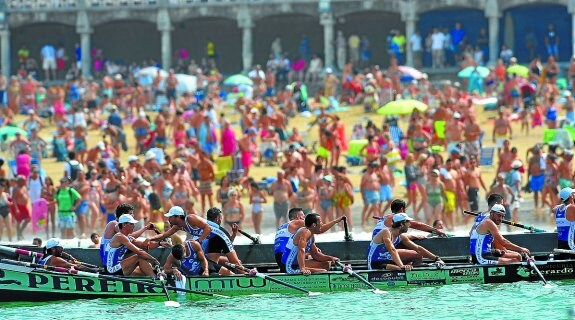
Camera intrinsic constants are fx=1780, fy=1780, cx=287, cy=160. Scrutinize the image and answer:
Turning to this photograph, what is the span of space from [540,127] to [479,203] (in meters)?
8.38

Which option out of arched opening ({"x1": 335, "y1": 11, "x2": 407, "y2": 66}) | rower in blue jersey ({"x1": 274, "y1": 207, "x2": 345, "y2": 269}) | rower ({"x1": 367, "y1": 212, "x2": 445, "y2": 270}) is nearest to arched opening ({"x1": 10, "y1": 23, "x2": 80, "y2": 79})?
arched opening ({"x1": 335, "y1": 11, "x2": 407, "y2": 66})

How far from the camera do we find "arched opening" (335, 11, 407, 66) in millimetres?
58406

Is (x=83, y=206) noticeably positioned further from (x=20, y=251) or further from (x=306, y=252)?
(x=306, y=252)

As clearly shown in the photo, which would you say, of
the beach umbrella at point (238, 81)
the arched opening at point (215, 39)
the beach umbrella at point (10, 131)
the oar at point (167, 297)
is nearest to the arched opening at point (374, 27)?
the arched opening at point (215, 39)

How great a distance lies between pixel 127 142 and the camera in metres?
45.3

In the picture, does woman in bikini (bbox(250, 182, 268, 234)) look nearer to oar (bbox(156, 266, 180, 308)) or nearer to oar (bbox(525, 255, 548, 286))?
oar (bbox(156, 266, 180, 308))

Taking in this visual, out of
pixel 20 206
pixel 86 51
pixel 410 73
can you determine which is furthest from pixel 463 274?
pixel 86 51

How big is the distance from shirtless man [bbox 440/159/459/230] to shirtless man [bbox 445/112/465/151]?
5.74m

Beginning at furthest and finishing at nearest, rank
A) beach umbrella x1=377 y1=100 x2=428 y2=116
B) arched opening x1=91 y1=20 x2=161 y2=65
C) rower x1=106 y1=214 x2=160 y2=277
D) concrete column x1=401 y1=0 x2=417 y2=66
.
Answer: arched opening x1=91 y1=20 x2=161 y2=65 → concrete column x1=401 y1=0 x2=417 y2=66 → beach umbrella x1=377 y1=100 x2=428 y2=116 → rower x1=106 y1=214 x2=160 y2=277

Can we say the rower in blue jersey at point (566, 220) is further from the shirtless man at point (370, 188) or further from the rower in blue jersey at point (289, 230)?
the shirtless man at point (370, 188)

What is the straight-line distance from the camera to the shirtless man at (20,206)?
33.8 m

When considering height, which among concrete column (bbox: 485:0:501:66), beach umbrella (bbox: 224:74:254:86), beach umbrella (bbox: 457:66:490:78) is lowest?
beach umbrella (bbox: 457:66:490:78)

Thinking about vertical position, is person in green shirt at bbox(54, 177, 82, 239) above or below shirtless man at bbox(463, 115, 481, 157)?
below

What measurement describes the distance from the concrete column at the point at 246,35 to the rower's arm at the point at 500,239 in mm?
30731
